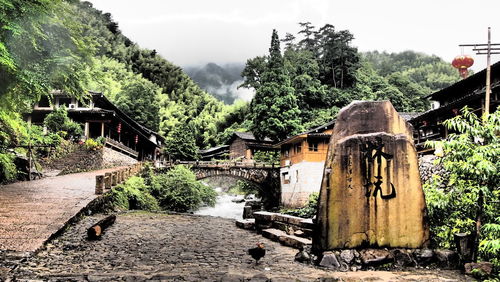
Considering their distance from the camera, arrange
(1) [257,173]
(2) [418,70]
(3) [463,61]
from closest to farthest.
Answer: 1. (3) [463,61]
2. (1) [257,173]
3. (2) [418,70]

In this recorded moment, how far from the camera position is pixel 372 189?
8.62m

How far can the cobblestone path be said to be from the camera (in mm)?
7234

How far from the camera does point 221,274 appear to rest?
756 cm

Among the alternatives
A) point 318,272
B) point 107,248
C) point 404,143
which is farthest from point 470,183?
point 107,248

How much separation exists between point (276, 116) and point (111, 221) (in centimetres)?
2935

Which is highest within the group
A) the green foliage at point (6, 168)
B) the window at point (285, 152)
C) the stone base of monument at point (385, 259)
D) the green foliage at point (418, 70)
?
the green foliage at point (418, 70)

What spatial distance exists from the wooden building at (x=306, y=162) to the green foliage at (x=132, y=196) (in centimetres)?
1371

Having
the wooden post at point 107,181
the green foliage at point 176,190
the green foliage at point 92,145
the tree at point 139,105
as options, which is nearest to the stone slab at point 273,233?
the wooden post at point 107,181

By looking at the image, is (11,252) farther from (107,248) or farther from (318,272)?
(318,272)

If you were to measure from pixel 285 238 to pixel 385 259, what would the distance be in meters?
3.68

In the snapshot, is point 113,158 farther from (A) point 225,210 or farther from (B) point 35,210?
(B) point 35,210

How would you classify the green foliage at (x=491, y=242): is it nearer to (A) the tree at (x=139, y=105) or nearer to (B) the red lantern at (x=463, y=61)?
(B) the red lantern at (x=463, y=61)

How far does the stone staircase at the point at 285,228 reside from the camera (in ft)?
36.4

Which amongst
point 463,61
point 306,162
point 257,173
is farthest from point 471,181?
point 257,173
